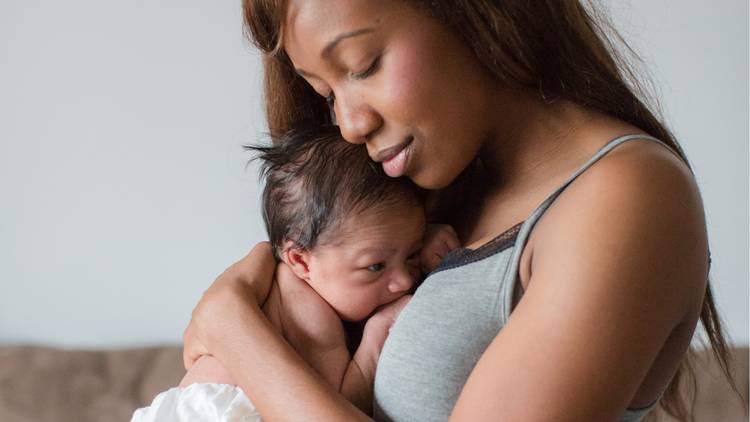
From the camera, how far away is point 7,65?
2.35 metres

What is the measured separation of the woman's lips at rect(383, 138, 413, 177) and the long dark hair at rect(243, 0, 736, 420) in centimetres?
13

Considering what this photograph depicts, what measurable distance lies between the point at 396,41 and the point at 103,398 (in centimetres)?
151

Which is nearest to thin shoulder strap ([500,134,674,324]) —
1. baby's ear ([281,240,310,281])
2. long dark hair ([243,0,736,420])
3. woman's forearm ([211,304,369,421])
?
long dark hair ([243,0,736,420])

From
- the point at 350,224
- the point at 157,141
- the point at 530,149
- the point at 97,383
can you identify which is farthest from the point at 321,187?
the point at 97,383

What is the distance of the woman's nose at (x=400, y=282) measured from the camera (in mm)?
1260

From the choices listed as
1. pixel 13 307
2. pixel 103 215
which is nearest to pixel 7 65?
pixel 103 215

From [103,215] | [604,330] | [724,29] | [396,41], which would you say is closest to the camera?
[604,330]

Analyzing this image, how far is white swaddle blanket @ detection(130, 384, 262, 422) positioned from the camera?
121cm

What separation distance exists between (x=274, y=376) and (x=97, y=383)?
130cm

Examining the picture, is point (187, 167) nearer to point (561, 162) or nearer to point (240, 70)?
point (240, 70)

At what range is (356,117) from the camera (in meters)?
1.11

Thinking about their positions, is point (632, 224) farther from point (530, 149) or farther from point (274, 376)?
point (274, 376)

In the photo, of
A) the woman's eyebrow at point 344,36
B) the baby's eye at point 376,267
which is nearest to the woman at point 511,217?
the woman's eyebrow at point 344,36

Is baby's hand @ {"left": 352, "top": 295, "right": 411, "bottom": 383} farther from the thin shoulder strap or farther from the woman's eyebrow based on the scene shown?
the woman's eyebrow
